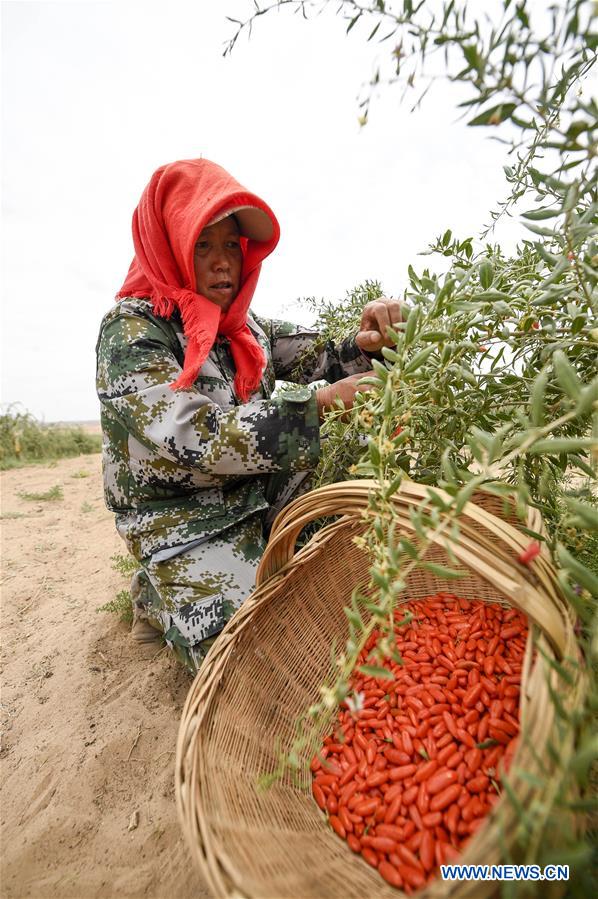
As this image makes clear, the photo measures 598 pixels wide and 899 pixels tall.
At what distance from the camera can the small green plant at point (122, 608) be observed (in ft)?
7.32

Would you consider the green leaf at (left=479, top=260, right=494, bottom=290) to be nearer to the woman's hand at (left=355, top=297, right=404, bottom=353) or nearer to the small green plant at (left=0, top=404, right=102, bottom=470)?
the woman's hand at (left=355, top=297, right=404, bottom=353)

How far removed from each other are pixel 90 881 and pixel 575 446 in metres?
1.37

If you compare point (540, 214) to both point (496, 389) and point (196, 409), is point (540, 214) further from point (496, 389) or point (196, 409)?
point (196, 409)

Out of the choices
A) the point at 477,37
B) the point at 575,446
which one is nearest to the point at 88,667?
the point at 575,446

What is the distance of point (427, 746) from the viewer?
999 millimetres

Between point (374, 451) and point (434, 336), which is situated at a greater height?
point (434, 336)

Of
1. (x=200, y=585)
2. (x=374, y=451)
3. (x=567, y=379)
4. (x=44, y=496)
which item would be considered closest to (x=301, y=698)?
(x=200, y=585)

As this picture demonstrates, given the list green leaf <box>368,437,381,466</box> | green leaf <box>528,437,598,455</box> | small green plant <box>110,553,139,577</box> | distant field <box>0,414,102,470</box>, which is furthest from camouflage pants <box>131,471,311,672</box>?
distant field <box>0,414,102,470</box>

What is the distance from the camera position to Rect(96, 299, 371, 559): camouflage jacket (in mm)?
1571

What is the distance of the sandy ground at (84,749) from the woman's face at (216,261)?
1.38m

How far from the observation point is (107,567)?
113 inches

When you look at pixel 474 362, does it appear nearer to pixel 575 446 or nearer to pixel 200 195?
pixel 575 446

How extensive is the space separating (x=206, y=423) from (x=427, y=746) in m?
1.03

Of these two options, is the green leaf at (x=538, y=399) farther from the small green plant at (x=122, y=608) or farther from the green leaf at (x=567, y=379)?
the small green plant at (x=122, y=608)
